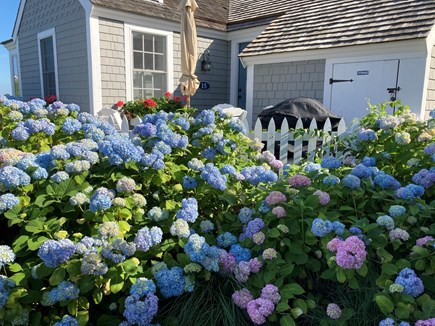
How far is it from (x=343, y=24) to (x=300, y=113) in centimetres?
366

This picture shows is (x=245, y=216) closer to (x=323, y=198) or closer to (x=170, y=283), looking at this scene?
(x=323, y=198)

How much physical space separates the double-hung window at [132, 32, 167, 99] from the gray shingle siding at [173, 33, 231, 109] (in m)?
0.66

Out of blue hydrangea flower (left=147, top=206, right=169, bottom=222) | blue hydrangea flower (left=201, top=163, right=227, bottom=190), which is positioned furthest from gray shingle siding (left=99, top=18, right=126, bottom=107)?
blue hydrangea flower (left=147, top=206, right=169, bottom=222)

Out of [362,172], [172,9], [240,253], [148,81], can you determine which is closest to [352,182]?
[362,172]

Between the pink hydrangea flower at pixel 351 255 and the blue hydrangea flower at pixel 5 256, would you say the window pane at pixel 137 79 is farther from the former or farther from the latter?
the pink hydrangea flower at pixel 351 255

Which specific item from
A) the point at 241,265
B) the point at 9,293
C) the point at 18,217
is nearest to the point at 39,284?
the point at 9,293

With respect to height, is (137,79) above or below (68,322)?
above

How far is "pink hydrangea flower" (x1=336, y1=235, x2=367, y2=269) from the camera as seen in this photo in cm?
141

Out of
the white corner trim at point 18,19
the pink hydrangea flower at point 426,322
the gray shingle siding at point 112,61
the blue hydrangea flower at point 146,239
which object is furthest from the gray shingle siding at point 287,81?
the white corner trim at point 18,19

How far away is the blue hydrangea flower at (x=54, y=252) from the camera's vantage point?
1412mm

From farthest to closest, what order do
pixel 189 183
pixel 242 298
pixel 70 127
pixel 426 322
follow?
pixel 70 127
pixel 189 183
pixel 242 298
pixel 426 322

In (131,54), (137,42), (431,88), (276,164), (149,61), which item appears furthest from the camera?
(149,61)

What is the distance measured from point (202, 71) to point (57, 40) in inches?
160

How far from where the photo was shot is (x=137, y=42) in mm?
9266
